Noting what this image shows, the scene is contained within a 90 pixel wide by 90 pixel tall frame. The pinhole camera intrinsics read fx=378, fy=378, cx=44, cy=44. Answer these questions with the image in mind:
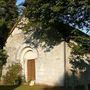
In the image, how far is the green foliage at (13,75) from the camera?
3809 cm

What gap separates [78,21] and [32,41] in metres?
7.79

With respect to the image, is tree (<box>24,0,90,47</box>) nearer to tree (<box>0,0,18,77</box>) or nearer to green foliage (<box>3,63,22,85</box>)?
green foliage (<box>3,63,22,85</box>)

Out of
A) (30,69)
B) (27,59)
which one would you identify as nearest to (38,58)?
(30,69)

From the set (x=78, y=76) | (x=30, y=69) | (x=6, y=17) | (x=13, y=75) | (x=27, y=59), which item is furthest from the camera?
(x=6, y=17)

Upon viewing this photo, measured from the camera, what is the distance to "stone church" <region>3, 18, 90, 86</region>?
3447cm

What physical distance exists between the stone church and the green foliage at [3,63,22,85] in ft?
1.68

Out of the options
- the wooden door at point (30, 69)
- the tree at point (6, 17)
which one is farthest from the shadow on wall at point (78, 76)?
the tree at point (6, 17)

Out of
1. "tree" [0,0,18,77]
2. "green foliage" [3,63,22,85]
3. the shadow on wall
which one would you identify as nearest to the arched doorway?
"green foliage" [3,63,22,85]

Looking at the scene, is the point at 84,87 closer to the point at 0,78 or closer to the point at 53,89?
the point at 53,89

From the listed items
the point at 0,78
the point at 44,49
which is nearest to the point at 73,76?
the point at 44,49

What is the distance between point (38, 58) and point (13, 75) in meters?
3.75

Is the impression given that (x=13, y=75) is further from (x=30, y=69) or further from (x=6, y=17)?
(x=6, y=17)

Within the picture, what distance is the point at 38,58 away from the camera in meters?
36.5

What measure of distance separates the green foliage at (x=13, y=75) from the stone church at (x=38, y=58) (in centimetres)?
51
